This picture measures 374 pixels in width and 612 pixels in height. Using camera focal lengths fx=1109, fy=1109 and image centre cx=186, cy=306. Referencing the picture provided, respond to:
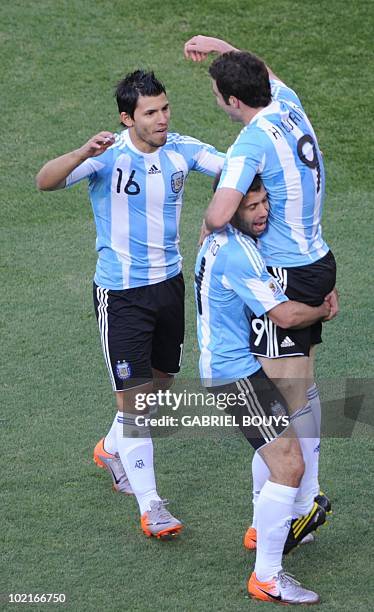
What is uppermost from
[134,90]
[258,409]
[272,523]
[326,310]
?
[134,90]

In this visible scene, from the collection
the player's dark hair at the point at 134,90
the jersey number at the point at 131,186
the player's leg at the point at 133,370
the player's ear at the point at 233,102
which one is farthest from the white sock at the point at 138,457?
the player's ear at the point at 233,102

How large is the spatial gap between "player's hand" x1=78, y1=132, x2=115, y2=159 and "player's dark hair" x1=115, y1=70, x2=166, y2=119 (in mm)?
373

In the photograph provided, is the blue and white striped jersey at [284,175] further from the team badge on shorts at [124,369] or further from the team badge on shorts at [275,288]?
the team badge on shorts at [124,369]

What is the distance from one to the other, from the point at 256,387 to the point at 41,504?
1398mm

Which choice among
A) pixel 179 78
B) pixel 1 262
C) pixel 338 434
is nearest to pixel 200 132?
pixel 179 78

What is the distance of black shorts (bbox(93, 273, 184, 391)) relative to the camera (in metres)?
5.33

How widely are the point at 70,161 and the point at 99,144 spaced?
0.22 m

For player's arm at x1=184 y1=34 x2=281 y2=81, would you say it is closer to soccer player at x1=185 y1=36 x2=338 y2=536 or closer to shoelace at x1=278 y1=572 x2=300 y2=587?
soccer player at x1=185 y1=36 x2=338 y2=536

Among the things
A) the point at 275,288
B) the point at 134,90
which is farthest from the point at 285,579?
the point at 134,90

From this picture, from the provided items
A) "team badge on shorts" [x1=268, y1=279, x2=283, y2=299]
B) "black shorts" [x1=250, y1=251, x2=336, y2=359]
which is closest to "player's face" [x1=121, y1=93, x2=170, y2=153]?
"black shorts" [x1=250, y1=251, x2=336, y2=359]

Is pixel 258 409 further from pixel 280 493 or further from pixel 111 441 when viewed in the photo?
pixel 111 441

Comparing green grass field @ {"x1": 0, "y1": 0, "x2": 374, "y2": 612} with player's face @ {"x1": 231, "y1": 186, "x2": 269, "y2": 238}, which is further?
green grass field @ {"x1": 0, "y1": 0, "x2": 374, "y2": 612}

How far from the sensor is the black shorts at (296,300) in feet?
15.6

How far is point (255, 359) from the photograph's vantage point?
4.80 m
